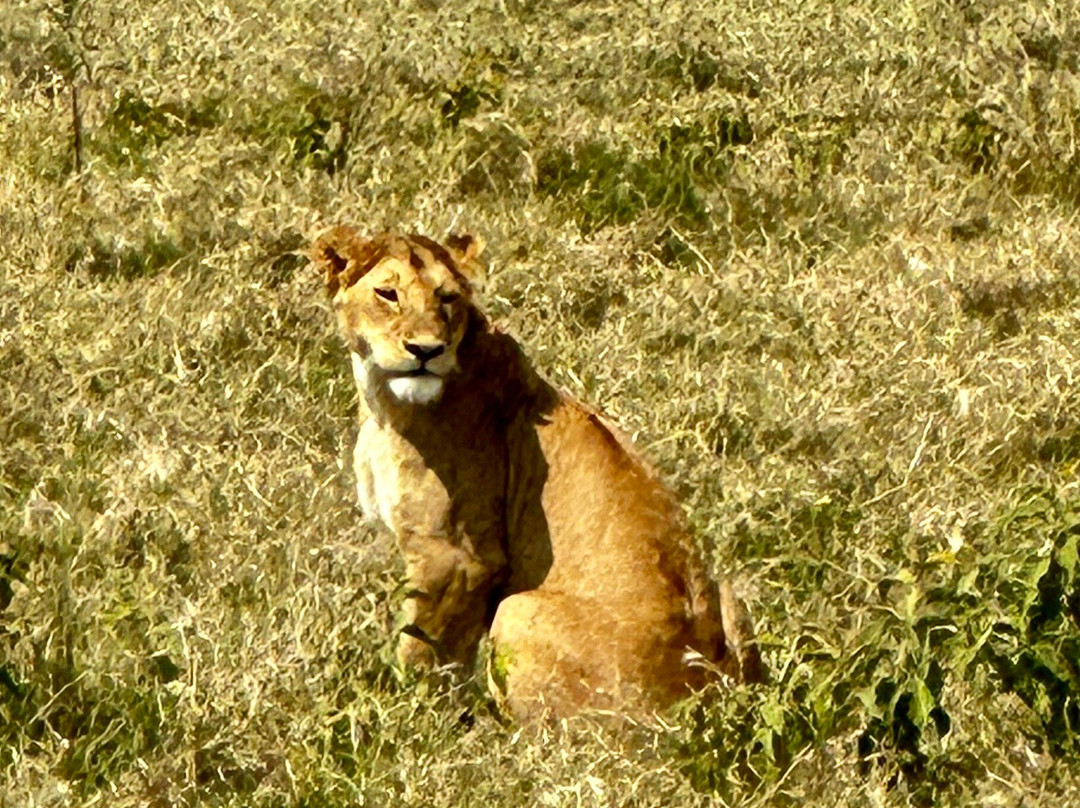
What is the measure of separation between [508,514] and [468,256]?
682 millimetres

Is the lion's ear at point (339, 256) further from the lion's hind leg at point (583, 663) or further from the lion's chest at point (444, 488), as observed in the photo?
the lion's hind leg at point (583, 663)

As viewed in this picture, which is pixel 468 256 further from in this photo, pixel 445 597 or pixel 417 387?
pixel 445 597

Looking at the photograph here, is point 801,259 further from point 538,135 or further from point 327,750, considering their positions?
point 327,750

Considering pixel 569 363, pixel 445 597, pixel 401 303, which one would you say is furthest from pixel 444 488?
pixel 569 363

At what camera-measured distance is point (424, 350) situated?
5809mm

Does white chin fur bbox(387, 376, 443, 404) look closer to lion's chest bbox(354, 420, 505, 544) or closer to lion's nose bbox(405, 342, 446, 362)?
lion's nose bbox(405, 342, 446, 362)

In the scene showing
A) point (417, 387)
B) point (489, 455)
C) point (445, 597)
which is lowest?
point (445, 597)

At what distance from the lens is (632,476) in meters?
6.00

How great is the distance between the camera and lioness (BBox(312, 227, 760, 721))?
18.7 ft

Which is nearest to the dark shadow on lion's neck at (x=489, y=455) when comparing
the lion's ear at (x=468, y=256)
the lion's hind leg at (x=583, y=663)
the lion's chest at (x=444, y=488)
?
the lion's chest at (x=444, y=488)

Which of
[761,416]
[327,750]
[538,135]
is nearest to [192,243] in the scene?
[538,135]

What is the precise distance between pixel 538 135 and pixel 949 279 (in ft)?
5.59

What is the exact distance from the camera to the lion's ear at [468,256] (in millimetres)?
6090

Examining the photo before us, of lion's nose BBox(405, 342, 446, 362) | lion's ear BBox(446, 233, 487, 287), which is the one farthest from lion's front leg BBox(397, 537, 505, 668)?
lion's ear BBox(446, 233, 487, 287)
